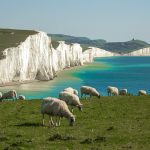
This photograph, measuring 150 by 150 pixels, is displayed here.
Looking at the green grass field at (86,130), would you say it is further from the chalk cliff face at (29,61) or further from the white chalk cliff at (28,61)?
the chalk cliff face at (29,61)

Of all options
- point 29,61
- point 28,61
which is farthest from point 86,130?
point 29,61

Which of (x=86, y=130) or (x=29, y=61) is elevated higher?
(x=29, y=61)

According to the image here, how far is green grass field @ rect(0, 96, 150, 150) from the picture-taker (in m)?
16.3

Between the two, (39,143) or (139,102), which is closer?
(39,143)

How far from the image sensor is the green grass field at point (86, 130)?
643 inches

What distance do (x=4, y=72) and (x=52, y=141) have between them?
287 feet

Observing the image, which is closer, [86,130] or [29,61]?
[86,130]

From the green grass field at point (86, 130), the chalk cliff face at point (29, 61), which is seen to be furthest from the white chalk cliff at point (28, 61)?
the green grass field at point (86, 130)

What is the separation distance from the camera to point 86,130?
794 inches

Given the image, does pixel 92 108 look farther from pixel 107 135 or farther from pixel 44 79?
pixel 44 79

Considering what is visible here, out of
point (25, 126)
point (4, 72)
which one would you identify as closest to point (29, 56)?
point (4, 72)

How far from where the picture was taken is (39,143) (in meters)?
16.8

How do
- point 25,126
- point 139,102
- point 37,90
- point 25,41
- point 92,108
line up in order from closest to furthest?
1. point 25,126
2. point 92,108
3. point 139,102
4. point 37,90
5. point 25,41

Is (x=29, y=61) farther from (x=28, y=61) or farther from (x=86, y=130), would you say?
Answer: (x=86, y=130)
